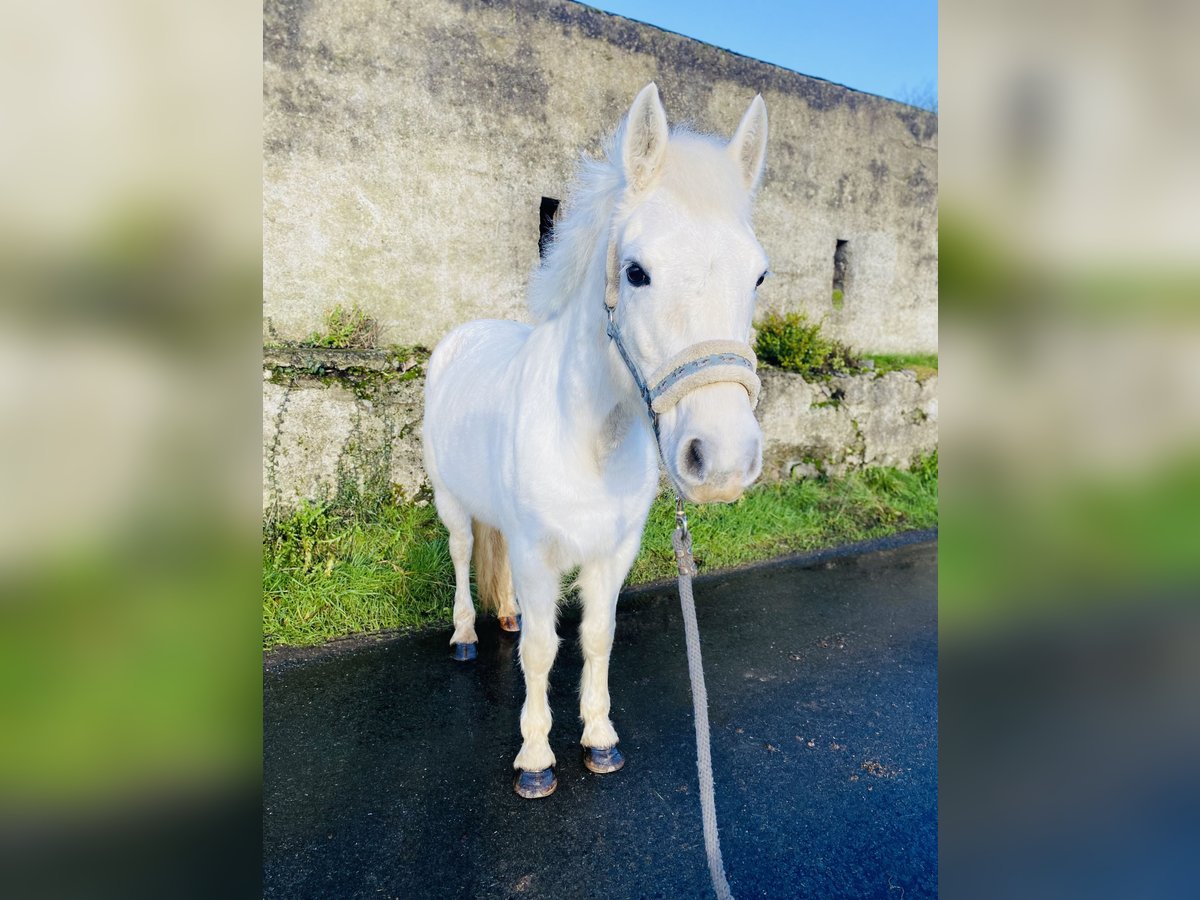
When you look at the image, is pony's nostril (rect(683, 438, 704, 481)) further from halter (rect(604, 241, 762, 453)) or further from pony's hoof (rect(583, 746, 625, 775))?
pony's hoof (rect(583, 746, 625, 775))

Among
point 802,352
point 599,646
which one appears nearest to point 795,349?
point 802,352

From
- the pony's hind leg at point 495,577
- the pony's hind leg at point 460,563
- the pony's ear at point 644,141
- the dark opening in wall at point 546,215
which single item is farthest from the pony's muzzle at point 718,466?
the dark opening in wall at point 546,215

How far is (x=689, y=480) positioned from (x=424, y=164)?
4.93 metres

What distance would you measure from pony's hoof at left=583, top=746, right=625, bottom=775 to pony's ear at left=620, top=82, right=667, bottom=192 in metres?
2.07

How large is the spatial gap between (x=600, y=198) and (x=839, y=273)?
23.1 feet

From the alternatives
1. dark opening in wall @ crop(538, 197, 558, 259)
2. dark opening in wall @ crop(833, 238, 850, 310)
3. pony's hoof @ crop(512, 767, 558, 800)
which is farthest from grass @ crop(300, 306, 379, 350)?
dark opening in wall @ crop(833, 238, 850, 310)

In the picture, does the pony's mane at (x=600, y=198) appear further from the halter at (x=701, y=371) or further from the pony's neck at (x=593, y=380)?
the halter at (x=701, y=371)

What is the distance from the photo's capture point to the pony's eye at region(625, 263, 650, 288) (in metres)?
1.61

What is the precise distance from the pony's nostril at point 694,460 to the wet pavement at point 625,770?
141 cm

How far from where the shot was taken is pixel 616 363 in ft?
6.24

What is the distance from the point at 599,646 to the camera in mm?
2543
